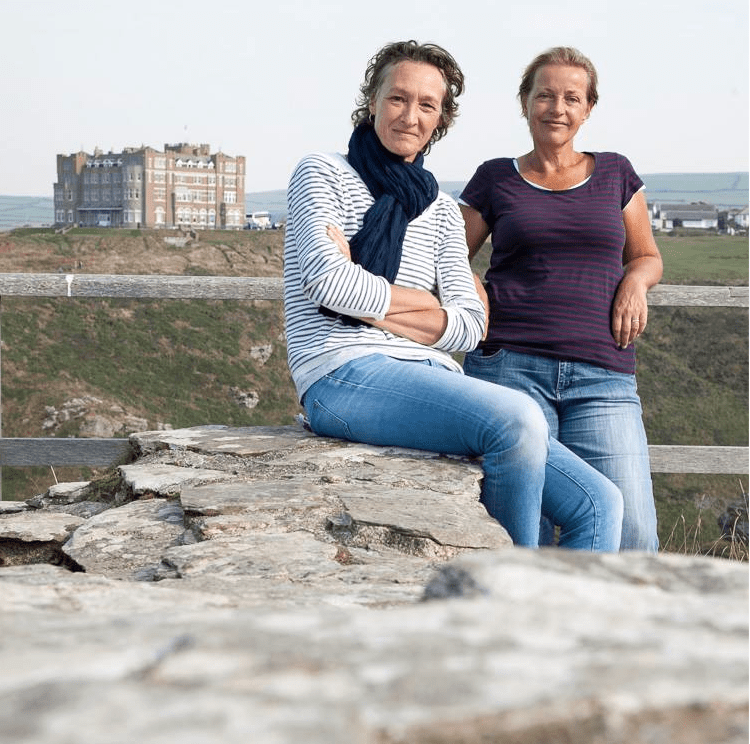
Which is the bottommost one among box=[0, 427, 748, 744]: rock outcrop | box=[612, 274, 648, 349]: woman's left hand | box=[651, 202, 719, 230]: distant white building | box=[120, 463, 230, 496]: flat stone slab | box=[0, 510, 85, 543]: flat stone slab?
box=[0, 510, 85, 543]: flat stone slab

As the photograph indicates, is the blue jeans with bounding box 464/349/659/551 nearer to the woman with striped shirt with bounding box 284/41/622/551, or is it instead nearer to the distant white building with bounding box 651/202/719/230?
the woman with striped shirt with bounding box 284/41/622/551

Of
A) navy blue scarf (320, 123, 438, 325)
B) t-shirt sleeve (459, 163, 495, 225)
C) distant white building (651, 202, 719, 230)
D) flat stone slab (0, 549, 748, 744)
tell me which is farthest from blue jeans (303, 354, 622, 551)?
distant white building (651, 202, 719, 230)

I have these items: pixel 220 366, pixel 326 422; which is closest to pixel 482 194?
pixel 326 422

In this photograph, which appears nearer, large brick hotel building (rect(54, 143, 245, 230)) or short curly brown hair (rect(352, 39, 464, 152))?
short curly brown hair (rect(352, 39, 464, 152))

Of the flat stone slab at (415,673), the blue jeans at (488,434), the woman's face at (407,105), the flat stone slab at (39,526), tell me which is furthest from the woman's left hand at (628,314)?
the flat stone slab at (415,673)

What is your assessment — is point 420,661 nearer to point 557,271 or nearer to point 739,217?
point 557,271

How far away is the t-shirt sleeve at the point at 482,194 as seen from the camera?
3445 millimetres

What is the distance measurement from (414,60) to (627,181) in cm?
85

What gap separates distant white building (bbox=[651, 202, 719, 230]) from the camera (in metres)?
74.8

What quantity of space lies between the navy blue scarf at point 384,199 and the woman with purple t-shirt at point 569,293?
1.18 ft

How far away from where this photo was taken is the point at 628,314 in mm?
3268

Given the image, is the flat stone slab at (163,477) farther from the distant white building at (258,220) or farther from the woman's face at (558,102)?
the distant white building at (258,220)

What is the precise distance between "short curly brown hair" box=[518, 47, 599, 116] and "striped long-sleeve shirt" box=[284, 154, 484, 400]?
502 millimetres

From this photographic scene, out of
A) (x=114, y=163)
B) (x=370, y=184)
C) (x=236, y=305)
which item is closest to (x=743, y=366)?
(x=236, y=305)
